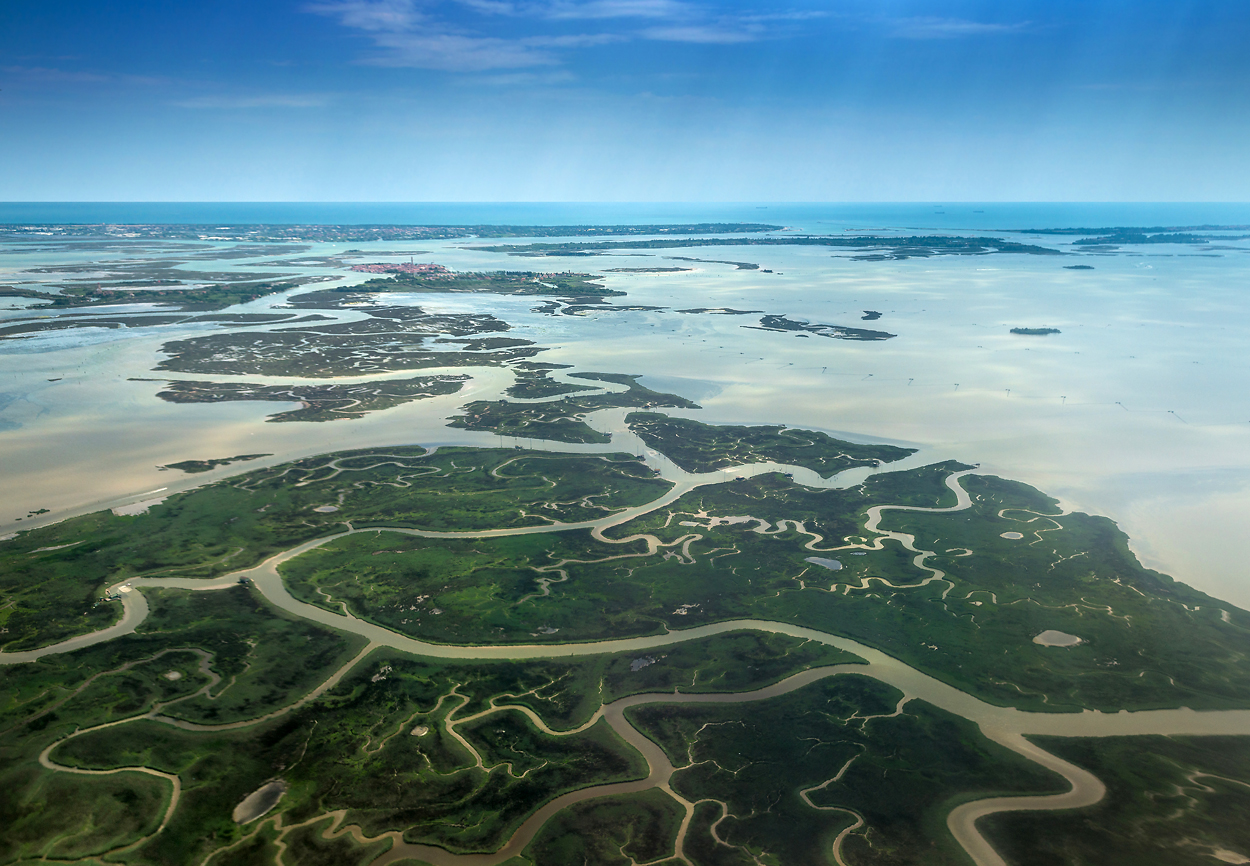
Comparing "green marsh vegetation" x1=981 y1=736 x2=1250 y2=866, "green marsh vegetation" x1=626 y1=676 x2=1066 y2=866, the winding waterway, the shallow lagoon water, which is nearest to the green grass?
the winding waterway

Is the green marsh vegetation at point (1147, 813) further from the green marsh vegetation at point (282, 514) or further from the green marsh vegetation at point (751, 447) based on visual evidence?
the green marsh vegetation at point (282, 514)

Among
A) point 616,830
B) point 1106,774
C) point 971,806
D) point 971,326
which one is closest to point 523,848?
point 616,830

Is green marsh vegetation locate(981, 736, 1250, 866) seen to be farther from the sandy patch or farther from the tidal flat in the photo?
the sandy patch

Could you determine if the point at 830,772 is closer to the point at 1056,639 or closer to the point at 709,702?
the point at 709,702

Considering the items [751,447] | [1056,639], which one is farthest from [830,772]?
[751,447]

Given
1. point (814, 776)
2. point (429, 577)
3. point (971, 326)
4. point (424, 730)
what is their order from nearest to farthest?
point (814, 776)
point (424, 730)
point (429, 577)
point (971, 326)

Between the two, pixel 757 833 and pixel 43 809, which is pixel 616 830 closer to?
pixel 757 833

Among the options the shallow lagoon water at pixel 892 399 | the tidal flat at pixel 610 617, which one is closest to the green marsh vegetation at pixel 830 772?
the tidal flat at pixel 610 617

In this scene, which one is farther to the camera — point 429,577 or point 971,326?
point 971,326
